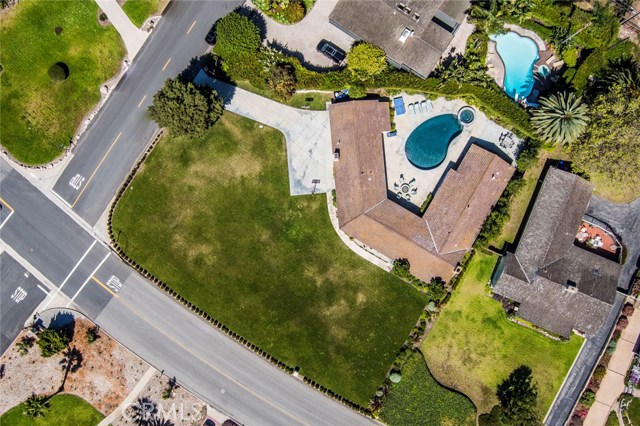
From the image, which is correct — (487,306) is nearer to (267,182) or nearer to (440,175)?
(440,175)

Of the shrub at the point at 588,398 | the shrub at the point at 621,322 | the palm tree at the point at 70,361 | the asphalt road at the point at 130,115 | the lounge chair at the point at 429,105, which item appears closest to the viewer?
the shrub at the point at 588,398

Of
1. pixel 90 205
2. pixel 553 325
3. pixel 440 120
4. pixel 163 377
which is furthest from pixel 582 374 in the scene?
pixel 90 205

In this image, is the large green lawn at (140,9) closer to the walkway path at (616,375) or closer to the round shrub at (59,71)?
the round shrub at (59,71)

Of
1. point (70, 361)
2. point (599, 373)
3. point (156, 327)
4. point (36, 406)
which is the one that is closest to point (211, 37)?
point (156, 327)

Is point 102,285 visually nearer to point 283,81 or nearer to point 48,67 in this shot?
point 48,67

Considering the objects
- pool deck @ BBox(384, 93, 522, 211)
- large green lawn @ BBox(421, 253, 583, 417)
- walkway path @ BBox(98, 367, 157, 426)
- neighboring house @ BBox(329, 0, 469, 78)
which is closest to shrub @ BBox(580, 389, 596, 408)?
large green lawn @ BBox(421, 253, 583, 417)

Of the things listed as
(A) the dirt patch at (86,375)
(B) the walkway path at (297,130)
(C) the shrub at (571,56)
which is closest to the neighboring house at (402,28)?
(B) the walkway path at (297,130)
